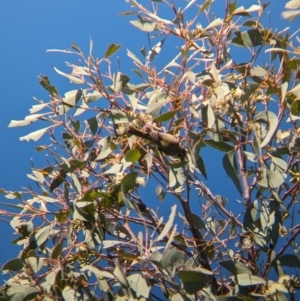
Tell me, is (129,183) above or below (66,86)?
below

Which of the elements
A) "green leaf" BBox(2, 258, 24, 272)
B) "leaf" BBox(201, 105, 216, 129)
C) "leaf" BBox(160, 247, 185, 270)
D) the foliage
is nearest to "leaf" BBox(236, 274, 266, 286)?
the foliage

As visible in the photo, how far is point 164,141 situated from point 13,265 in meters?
0.30

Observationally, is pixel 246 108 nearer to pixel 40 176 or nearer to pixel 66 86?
pixel 40 176

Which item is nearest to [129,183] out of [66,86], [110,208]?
[110,208]

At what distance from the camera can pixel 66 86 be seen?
4.76ft

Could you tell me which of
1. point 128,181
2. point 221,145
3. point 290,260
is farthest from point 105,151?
point 290,260

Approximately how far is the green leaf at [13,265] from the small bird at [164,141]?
27 centimetres

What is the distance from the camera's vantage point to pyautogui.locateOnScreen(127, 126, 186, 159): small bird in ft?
2.04

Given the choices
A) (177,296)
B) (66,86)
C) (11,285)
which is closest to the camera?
(177,296)

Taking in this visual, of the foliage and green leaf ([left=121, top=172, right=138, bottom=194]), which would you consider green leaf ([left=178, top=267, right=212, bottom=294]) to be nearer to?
the foliage

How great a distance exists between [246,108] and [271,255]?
8.7 inches

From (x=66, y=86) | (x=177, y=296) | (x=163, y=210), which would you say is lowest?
(x=177, y=296)

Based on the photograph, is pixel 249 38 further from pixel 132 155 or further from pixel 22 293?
pixel 22 293

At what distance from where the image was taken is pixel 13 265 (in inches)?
28.5
